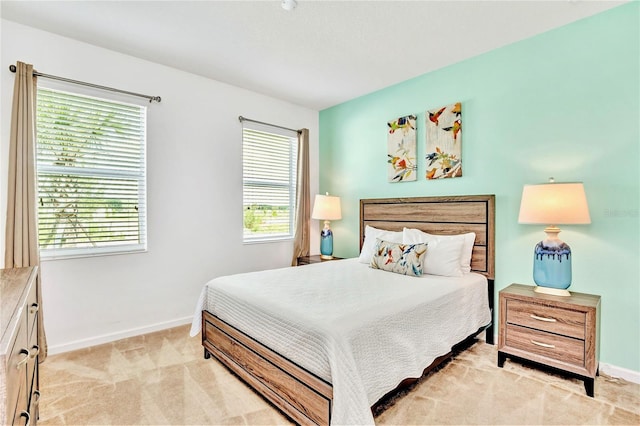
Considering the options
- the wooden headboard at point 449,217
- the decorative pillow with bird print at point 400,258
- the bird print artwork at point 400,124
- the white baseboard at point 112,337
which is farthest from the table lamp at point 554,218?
the white baseboard at point 112,337

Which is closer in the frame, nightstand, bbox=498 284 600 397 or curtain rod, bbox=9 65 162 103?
nightstand, bbox=498 284 600 397

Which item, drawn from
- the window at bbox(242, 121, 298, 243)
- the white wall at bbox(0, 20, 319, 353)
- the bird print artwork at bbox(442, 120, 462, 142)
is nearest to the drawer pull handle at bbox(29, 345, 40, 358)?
the white wall at bbox(0, 20, 319, 353)

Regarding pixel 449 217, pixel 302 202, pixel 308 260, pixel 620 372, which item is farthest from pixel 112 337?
pixel 620 372

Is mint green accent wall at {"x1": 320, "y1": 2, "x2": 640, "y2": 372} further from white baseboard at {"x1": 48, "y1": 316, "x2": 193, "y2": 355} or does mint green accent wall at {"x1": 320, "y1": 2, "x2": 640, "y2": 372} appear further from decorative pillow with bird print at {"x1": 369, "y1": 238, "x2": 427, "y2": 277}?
white baseboard at {"x1": 48, "y1": 316, "x2": 193, "y2": 355}

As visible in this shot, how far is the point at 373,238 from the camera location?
11.4 ft

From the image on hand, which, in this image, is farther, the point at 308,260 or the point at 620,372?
the point at 308,260

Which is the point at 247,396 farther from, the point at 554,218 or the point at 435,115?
the point at 435,115

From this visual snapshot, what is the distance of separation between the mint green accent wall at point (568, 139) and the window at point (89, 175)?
276 cm

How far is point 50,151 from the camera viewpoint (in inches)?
103

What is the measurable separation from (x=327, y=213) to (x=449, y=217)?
1.47m

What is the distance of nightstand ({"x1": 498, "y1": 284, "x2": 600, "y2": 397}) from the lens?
6.70 feet

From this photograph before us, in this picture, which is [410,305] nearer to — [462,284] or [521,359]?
[462,284]

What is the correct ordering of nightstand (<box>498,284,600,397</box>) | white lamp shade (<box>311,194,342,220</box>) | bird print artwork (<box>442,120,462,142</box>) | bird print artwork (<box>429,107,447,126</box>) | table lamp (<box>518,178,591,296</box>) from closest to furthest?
nightstand (<box>498,284,600,397</box>) < table lamp (<box>518,178,591,296</box>) < bird print artwork (<box>442,120,462,142</box>) < bird print artwork (<box>429,107,447,126</box>) < white lamp shade (<box>311,194,342,220</box>)

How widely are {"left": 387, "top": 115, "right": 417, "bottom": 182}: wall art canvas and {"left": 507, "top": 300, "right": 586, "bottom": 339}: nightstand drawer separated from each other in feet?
5.23
